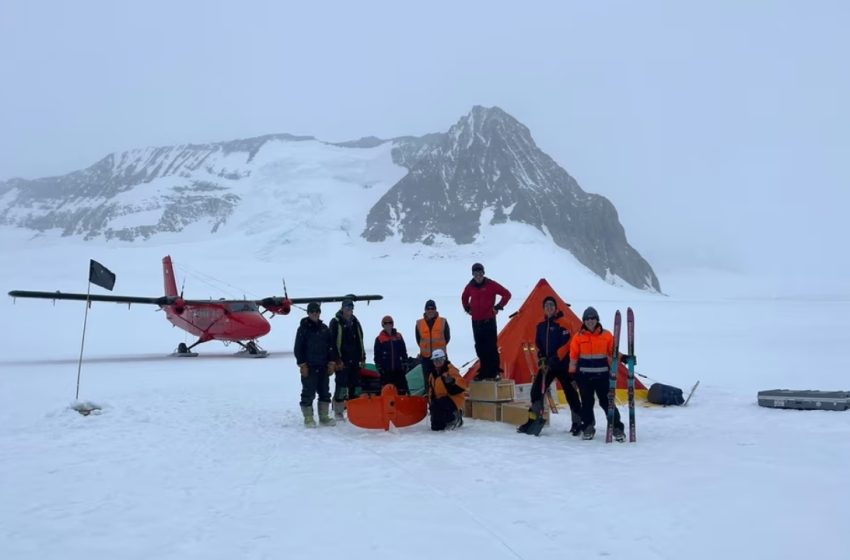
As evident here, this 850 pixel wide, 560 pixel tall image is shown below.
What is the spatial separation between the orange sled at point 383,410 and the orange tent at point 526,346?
2.23m

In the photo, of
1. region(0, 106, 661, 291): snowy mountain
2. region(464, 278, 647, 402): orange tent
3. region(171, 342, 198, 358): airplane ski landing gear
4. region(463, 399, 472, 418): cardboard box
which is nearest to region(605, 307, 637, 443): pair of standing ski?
region(463, 399, 472, 418): cardboard box

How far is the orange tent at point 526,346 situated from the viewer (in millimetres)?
10297

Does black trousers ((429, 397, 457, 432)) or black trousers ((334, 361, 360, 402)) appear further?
black trousers ((334, 361, 360, 402))

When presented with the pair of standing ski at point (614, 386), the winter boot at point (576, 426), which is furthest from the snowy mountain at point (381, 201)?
the pair of standing ski at point (614, 386)

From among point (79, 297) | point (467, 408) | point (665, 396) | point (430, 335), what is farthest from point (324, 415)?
point (79, 297)

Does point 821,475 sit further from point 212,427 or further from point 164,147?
point 164,147

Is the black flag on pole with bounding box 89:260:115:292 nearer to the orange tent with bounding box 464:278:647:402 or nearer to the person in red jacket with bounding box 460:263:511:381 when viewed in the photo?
the person in red jacket with bounding box 460:263:511:381

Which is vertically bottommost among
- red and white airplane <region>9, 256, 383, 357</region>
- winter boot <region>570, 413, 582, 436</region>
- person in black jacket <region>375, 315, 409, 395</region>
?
winter boot <region>570, 413, 582, 436</region>

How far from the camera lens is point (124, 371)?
15625 millimetres

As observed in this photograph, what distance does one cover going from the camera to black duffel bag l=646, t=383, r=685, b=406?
31.7 feet

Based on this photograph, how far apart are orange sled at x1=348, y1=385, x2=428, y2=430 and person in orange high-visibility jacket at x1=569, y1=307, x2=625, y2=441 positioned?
219 centimetres

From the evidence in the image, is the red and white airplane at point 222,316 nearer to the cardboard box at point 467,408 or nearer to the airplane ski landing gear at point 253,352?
the airplane ski landing gear at point 253,352

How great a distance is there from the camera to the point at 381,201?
86.5m

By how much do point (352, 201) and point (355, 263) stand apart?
909 inches
